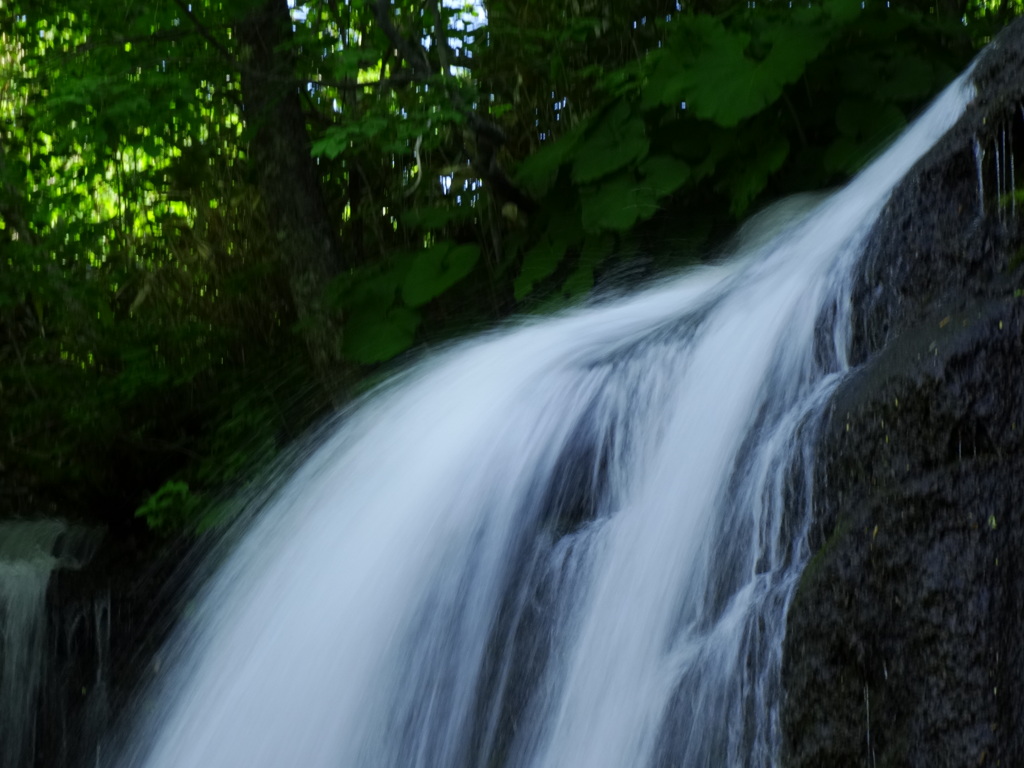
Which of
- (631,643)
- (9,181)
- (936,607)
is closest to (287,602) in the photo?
(631,643)

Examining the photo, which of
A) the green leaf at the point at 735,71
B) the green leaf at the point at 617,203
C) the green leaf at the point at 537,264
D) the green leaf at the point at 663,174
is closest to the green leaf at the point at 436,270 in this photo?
the green leaf at the point at 537,264

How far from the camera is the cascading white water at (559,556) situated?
85.9 inches

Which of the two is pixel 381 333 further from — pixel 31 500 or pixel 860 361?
pixel 860 361

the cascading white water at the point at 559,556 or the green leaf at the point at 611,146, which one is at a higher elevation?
the green leaf at the point at 611,146

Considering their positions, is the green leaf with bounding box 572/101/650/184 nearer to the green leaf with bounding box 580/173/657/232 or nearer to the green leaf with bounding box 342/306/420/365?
the green leaf with bounding box 580/173/657/232

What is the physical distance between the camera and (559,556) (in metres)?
2.58

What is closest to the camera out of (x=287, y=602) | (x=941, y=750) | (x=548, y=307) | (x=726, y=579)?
(x=941, y=750)

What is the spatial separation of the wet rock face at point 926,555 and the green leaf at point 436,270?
2550 mm

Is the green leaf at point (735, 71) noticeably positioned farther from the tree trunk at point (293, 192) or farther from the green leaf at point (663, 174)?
the tree trunk at point (293, 192)

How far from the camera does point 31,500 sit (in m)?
4.92

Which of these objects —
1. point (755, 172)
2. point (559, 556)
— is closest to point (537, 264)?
point (755, 172)

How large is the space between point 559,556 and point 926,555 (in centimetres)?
94

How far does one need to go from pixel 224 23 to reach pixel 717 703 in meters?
3.88

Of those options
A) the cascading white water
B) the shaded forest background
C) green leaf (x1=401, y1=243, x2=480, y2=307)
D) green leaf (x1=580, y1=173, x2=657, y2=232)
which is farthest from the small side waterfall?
green leaf (x1=580, y1=173, x2=657, y2=232)
